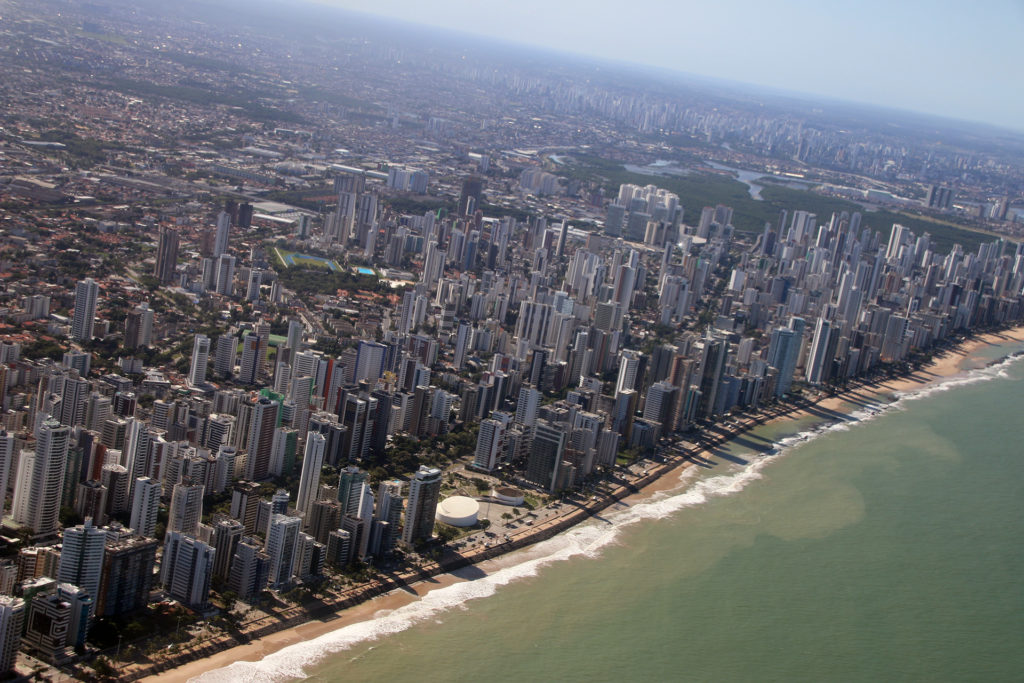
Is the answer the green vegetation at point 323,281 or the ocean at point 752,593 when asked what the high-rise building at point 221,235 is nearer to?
the green vegetation at point 323,281

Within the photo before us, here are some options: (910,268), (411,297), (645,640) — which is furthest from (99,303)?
(910,268)

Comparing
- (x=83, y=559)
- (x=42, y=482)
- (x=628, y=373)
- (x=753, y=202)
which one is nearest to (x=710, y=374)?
(x=628, y=373)

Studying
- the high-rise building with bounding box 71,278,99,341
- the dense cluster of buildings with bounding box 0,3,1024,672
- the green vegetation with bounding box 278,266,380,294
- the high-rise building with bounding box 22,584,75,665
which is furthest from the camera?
the green vegetation with bounding box 278,266,380,294

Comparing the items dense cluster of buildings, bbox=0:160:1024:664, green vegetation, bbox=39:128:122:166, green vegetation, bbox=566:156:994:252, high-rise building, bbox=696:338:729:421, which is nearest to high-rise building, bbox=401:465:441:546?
dense cluster of buildings, bbox=0:160:1024:664

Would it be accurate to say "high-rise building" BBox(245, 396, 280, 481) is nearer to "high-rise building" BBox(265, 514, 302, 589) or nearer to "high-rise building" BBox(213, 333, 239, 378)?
"high-rise building" BBox(265, 514, 302, 589)

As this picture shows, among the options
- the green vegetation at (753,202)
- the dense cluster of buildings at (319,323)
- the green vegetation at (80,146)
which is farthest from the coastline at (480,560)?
the green vegetation at (753,202)

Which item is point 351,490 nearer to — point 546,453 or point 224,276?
point 546,453
